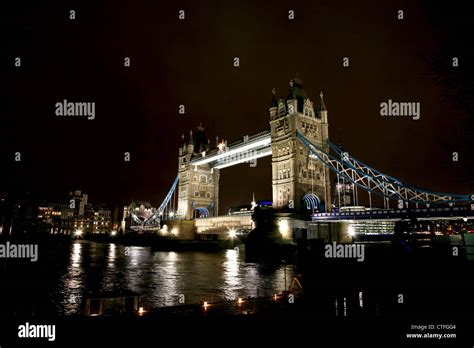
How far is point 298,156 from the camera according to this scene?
5369 centimetres

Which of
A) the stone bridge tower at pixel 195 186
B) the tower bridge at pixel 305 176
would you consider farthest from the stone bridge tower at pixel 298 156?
the stone bridge tower at pixel 195 186

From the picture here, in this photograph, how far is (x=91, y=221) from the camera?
154250 millimetres

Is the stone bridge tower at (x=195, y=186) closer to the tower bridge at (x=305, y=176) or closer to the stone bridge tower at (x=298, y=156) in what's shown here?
the tower bridge at (x=305, y=176)

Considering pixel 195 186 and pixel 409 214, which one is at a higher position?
pixel 195 186

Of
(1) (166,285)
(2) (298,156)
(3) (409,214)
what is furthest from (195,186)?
(1) (166,285)

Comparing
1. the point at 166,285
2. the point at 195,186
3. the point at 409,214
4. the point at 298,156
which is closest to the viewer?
the point at 166,285

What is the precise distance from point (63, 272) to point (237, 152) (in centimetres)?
4563

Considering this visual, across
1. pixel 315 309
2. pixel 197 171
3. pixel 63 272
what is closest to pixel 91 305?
pixel 315 309

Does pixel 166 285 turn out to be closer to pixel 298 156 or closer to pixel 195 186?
pixel 298 156

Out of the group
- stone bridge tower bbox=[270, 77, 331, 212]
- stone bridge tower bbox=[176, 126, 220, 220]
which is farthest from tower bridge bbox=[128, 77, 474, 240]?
stone bridge tower bbox=[176, 126, 220, 220]

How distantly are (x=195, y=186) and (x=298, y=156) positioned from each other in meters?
37.3

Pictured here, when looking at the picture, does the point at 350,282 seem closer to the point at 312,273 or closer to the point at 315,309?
the point at 312,273

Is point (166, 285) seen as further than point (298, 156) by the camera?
No

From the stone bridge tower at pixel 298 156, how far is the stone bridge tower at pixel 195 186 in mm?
32339
